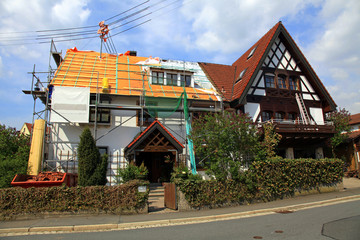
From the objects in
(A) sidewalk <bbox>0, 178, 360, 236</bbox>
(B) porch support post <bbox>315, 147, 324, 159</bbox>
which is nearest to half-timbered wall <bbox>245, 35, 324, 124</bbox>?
(B) porch support post <bbox>315, 147, 324, 159</bbox>

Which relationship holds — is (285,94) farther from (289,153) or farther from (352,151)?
(352,151)

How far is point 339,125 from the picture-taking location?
21.4 metres

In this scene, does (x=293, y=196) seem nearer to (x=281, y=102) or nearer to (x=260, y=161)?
(x=260, y=161)

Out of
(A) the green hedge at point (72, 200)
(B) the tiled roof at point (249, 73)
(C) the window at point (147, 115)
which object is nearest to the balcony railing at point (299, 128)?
(B) the tiled roof at point (249, 73)

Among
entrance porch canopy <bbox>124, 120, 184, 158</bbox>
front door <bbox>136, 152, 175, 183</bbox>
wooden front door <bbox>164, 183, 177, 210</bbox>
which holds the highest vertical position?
entrance porch canopy <bbox>124, 120, 184, 158</bbox>

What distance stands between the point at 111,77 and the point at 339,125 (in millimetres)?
19114

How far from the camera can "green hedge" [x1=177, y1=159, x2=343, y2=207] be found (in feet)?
37.3

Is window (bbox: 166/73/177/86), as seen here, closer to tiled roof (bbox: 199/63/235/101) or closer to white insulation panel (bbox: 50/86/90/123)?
tiled roof (bbox: 199/63/235/101)

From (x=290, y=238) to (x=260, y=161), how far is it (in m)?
6.83

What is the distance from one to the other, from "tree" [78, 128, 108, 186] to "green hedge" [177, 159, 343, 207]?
412 centimetres

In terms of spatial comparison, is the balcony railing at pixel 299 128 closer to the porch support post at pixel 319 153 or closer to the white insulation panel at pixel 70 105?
the porch support post at pixel 319 153

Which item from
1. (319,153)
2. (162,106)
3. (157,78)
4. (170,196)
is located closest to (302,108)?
(319,153)

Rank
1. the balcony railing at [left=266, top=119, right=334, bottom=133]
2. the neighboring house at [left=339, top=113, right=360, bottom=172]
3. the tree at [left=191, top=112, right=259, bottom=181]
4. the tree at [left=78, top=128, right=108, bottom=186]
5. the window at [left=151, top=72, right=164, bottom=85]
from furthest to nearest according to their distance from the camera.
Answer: the neighboring house at [left=339, top=113, right=360, bottom=172] → the window at [left=151, top=72, right=164, bottom=85] → the balcony railing at [left=266, top=119, right=334, bottom=133] → the tree at [left=191, top=112, right=259, bottom=181] → the tree at [left=78, top=128, right=108, bottom=186]

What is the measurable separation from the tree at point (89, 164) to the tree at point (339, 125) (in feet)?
59.7
